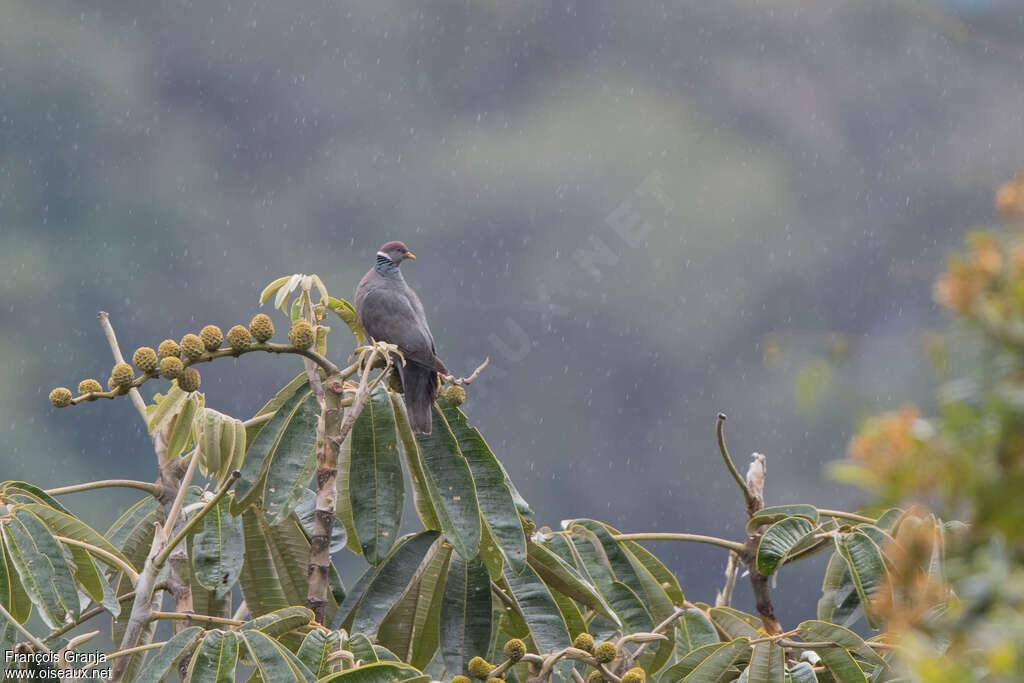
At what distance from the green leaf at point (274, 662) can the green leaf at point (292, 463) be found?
30cm

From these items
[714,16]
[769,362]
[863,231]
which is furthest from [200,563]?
[714,16]

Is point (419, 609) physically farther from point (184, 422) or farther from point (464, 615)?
point (184, 422)

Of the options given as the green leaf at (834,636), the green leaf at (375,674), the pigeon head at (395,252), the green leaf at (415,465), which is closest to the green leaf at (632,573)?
the green leaf at (415,465)

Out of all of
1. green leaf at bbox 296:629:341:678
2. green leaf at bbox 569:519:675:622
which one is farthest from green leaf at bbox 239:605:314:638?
green leaf at bbox 569:519:675:622

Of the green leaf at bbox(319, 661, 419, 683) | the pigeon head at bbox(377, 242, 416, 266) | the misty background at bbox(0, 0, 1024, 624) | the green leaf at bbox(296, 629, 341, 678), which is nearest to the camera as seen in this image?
the green leaf at bbox(319, 661, 419, 683)

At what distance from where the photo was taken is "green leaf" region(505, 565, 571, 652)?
7.16ft

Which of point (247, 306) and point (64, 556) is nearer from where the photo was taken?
point (64, 556)

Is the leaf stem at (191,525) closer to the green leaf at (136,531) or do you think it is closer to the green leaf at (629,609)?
the green leaf at (136,531)

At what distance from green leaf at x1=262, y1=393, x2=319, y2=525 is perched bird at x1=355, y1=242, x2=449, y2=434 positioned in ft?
0.67

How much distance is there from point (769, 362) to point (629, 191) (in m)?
19.0

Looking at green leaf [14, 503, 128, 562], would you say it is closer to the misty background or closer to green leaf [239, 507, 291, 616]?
green leaf [239, 507, 291, 616]

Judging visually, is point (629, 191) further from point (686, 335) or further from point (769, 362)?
point (769, 362)

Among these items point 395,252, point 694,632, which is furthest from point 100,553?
point 395,252

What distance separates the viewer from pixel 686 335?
18.9 metres
